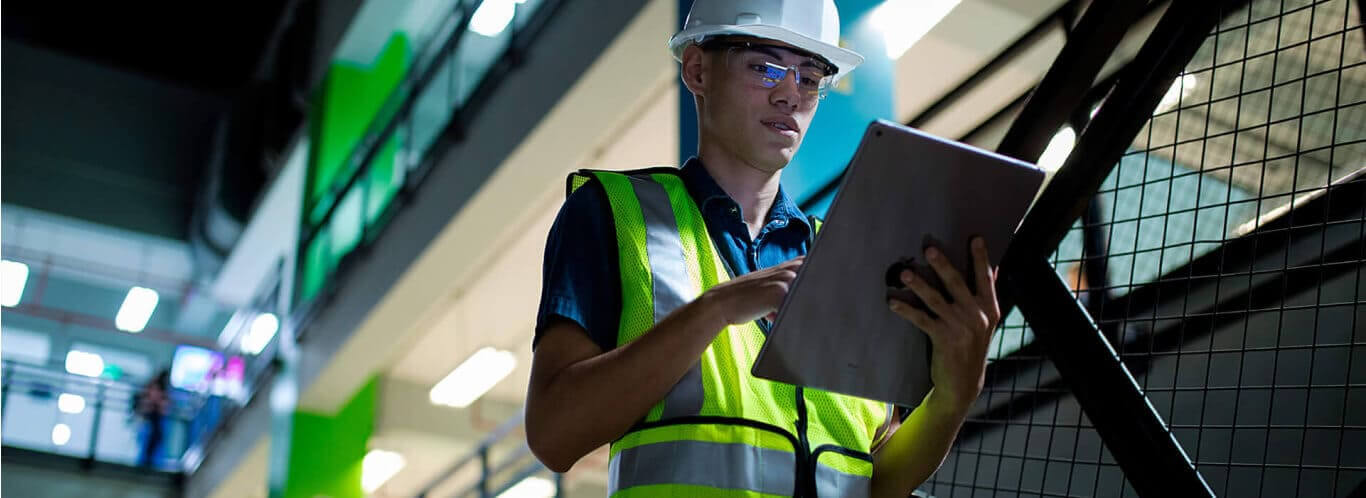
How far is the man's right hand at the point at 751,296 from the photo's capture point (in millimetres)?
1278

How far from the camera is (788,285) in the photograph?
1.28 m

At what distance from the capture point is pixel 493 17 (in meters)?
7.97

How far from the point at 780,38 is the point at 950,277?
15.9 inches

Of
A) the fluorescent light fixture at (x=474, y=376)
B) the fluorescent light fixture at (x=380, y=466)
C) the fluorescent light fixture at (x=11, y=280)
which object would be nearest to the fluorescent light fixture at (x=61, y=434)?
the fluorescent light fixture at (x=11, y=280)

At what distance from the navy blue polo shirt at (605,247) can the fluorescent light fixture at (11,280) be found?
13964 mm

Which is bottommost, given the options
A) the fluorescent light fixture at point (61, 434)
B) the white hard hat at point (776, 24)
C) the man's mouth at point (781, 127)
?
the fluorescent light fixture at point (61, 434)

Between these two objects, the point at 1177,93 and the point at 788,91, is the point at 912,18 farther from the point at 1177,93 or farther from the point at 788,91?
the point at 788,91

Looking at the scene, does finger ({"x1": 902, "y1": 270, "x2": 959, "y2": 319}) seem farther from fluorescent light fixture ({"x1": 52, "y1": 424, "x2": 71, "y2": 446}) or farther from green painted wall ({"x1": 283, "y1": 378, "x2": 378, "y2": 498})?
fluorescent light fixture ({"x1": 52, "y1": 424, "x2": 71, "y2": 446})

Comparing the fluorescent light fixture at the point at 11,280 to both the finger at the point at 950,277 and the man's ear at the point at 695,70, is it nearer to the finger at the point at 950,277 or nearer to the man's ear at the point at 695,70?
the man's ear at the point at 695,70

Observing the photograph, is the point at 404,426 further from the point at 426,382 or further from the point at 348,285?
the point at 348,285

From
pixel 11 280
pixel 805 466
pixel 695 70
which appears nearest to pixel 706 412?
pixel 805 466

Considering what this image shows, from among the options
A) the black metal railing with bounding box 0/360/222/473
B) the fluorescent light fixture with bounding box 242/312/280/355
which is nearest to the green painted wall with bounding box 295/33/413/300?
the fluorescent light fixture with bounding box 242/312/280/355

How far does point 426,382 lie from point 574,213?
A: 427 inches

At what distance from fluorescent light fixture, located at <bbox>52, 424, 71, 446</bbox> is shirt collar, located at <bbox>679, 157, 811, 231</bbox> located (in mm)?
12180
